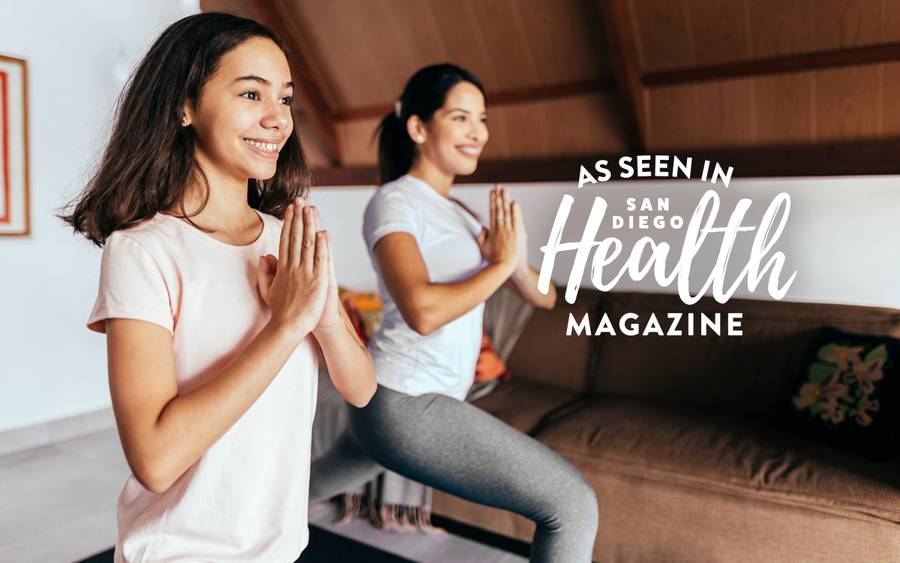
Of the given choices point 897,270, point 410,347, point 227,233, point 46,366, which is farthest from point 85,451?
point 897,270

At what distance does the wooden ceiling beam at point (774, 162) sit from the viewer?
118 inches

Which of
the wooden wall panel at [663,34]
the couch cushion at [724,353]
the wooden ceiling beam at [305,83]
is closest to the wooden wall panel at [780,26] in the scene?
the wooden wall panel at [663,34]

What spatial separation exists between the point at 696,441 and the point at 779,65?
66.2 inches

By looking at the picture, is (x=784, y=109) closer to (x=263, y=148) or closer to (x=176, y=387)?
(x=263, y=148)

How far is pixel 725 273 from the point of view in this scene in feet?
11.0

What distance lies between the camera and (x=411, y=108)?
1.88 metres

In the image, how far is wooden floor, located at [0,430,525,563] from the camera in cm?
258

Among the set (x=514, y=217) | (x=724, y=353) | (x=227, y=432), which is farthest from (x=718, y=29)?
(x=227, y=432)

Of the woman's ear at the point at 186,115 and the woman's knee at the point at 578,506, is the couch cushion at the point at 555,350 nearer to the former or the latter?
the woman's knee at the point at 578,506

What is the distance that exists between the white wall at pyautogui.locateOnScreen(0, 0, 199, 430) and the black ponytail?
7.47 ft

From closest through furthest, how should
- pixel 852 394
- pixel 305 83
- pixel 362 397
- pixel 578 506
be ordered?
pixel 362 397
pixel 578 506
pixel 852 394
pixel 305 83

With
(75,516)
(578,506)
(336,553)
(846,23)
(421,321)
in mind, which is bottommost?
(75,516)

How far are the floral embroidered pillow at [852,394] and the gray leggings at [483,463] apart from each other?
1244 millimetres

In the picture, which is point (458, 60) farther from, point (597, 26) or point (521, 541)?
point (521, 541)
